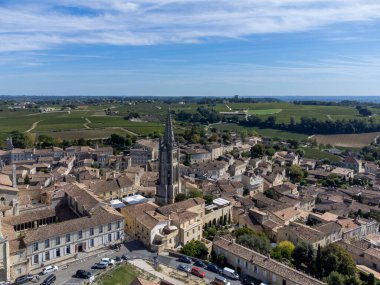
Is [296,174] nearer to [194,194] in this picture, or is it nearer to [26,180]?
[194,194]

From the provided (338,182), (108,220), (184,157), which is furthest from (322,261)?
(184,157)

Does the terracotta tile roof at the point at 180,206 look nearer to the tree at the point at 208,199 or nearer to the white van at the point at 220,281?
the tree at the point at 208,199

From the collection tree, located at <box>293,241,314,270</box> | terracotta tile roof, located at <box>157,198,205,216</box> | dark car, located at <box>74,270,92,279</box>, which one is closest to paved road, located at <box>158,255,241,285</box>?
terracotta tile roof, located at <box>157,198,205,216</box>

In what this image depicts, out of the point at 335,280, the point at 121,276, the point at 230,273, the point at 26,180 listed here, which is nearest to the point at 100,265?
the point at 121,276

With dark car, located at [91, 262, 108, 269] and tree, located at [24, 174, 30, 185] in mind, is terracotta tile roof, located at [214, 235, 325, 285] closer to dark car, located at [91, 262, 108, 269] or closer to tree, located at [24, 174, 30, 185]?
dark car, located at [91, 262, 108, 269]

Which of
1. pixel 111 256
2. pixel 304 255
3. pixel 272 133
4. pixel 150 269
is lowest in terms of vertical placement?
pixel 304 255

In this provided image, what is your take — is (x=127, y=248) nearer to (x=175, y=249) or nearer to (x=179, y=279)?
(x=175, y=249)
